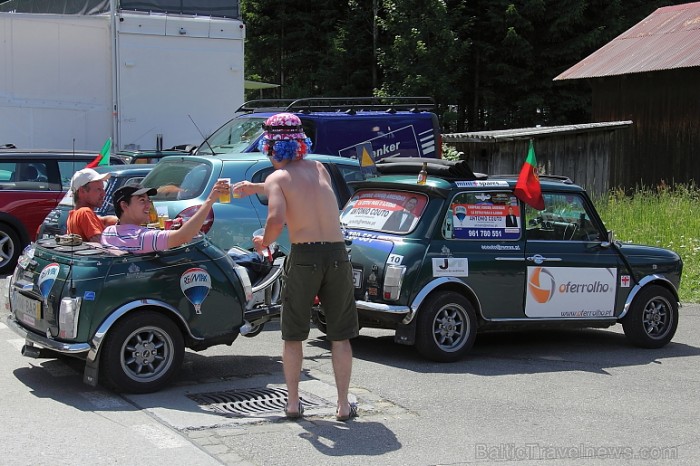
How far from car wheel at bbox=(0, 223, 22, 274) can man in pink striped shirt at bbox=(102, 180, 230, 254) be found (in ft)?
21.4

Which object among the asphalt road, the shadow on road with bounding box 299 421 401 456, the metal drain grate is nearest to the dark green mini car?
the asphalt road

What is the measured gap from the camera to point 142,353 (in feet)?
22.9

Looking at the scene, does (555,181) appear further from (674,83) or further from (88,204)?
(674,83)

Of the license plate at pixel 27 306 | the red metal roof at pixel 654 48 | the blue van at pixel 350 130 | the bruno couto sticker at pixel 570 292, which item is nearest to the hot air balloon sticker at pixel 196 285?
the license plate at pixel 27 306

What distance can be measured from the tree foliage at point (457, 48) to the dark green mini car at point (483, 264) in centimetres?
2277

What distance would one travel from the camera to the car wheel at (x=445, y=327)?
816 cm

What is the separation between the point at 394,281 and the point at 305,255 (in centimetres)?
194

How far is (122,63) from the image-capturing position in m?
17.4

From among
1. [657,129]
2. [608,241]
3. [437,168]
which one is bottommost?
[608,241]

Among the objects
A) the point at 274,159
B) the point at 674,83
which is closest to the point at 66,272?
the point at 274,159

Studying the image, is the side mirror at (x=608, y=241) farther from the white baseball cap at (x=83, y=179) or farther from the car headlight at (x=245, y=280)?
the white baseball cap at (x=83, y=179)

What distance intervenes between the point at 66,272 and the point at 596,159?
18752mm

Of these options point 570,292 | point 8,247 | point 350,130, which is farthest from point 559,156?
point 570,292

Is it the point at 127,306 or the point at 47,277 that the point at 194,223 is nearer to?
the point at 127,306
